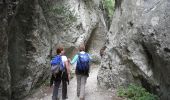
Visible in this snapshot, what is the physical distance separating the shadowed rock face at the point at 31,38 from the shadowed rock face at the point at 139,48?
9.92 feet

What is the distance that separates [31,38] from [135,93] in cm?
536

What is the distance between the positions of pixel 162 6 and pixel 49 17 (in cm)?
754

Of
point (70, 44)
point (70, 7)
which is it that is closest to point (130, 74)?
point (70, 44)

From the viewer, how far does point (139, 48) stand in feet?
37.1

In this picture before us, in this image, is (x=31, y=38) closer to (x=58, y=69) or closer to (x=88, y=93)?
(x=88, y=93)

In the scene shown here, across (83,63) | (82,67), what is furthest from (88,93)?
(83,63)

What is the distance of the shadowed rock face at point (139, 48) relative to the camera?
9.89 metres

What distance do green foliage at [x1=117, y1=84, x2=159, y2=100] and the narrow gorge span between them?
0.22 metres

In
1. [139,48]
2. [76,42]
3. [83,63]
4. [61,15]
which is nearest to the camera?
[83,63]

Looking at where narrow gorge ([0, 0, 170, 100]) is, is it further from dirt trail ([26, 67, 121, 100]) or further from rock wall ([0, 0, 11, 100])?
dirt trail ([26, 67, 121, 100])

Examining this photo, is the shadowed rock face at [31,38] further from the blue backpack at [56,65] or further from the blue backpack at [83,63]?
the blue backpack at [83,63]

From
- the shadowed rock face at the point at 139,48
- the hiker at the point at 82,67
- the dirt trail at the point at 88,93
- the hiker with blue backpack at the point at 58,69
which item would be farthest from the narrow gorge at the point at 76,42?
the hiker with blue backpack at the point at 58,69

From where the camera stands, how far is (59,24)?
1667 centimetres

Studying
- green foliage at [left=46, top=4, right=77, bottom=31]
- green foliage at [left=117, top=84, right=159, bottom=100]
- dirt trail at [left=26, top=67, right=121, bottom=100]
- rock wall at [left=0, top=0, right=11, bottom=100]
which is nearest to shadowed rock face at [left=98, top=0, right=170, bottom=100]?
green foliage at [left=117, top=84, right=159, bottom=100]
